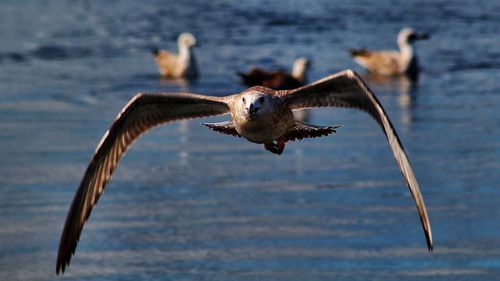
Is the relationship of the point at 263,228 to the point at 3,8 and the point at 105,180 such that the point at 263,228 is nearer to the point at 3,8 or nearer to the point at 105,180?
the point at 105,180

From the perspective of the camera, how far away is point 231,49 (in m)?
26.9

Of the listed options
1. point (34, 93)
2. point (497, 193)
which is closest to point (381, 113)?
point (497, 193)

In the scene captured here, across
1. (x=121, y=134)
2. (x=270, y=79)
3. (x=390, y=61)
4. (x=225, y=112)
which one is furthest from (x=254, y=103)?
(x=390, y=61)

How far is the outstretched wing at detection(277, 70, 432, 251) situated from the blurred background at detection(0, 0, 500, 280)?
2065 mm

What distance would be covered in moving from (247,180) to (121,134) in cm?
494

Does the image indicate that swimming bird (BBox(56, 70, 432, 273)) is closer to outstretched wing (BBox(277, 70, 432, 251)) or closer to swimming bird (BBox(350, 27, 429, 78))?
outstretched wing (BBox(277, 70, 432, 251))

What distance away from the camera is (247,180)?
573 inches

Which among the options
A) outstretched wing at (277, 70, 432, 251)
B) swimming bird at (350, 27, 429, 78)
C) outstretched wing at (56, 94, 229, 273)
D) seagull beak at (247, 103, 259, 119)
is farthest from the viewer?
swimming bird at (350, 27, 429, 78)

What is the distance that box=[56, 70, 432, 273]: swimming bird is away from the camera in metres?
9.24

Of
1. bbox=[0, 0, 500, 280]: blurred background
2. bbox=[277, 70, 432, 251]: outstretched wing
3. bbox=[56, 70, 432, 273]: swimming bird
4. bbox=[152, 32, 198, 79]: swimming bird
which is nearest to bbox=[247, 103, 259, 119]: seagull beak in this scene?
bbox=[56, 70, 432, 273]: swimming bird

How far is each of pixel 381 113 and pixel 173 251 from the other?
371 cm

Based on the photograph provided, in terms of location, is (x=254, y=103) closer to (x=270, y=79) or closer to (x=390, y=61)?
(x=270, y=79)

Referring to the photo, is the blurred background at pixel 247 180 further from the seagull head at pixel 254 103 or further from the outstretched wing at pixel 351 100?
the seagull head at pixel 254 103

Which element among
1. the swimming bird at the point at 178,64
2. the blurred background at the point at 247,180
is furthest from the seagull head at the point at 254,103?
the swimming bird at the point at 178,64
